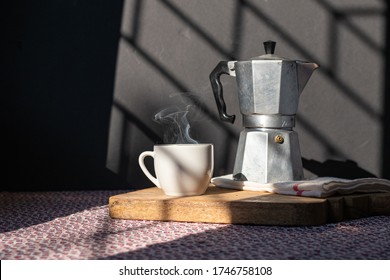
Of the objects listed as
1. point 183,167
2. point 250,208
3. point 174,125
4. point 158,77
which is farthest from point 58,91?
point 250,208

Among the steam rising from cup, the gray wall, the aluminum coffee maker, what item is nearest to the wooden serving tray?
the aluminum coffee maker

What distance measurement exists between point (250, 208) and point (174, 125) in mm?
437

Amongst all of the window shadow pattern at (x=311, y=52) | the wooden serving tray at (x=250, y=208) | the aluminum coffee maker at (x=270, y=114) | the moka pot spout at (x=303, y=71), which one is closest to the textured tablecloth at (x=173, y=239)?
the wooden serving tray at (x=250, y=208)

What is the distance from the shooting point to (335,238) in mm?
1027

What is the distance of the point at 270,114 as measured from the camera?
4.49 feet

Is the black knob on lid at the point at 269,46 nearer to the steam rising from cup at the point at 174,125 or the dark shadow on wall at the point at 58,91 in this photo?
the steam rising from cup at the point at 174,125

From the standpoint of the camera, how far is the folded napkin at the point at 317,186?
3.95ft

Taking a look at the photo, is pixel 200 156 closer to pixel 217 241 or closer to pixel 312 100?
pixel 217 241

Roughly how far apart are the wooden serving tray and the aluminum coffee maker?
13 cm

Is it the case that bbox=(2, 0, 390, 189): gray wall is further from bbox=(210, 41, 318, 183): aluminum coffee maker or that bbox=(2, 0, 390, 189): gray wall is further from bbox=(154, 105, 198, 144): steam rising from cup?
bbox=(210, 41, 318, 183): aluminum coffee maker

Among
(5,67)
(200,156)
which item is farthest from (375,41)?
(5,67)

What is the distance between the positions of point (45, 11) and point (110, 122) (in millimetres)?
370

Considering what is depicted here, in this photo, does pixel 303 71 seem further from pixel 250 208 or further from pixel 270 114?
pixel 250 208

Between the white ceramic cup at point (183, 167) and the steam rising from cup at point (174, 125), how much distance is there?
0.22 meters
